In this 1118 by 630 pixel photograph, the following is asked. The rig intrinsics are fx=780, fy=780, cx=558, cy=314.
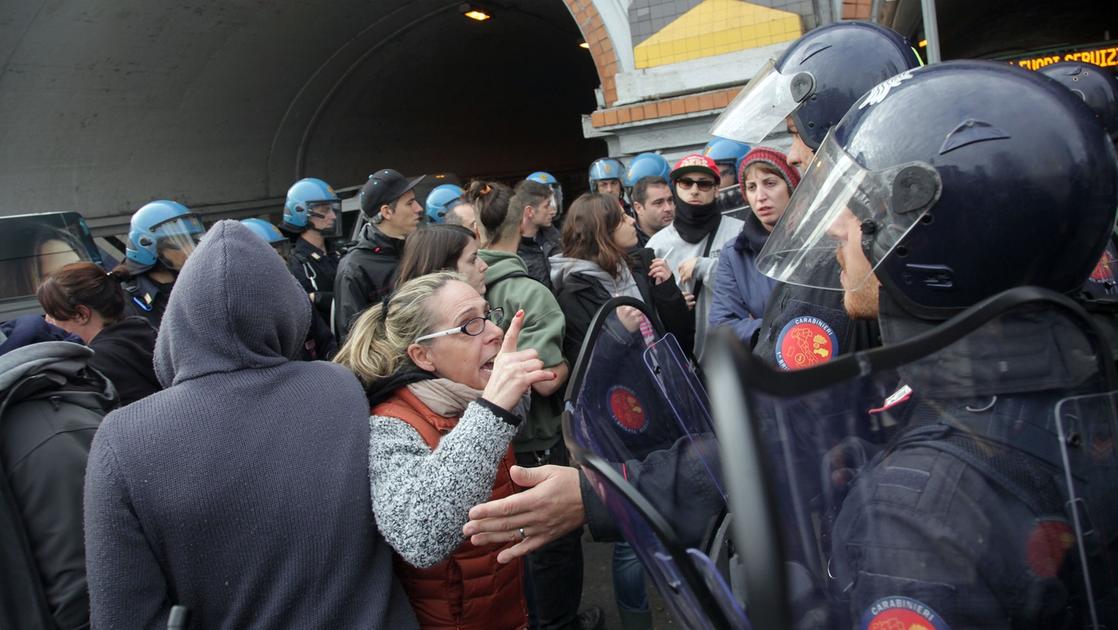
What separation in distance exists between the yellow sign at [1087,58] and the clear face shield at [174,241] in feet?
25.1

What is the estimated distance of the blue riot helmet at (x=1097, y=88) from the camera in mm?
3754

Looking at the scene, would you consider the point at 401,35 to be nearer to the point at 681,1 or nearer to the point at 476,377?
the point at 681,1

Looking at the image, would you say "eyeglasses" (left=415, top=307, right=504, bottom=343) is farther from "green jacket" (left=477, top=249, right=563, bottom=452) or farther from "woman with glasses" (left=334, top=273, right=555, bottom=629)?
"green jacket" (left=477, top=249, right=563, bottom=452)

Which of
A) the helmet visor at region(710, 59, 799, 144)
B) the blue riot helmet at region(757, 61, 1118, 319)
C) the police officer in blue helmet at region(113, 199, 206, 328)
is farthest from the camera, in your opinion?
the police officer in blue helmet at region(113, 199, 206, 328)

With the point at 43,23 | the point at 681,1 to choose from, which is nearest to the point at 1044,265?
the point at 681,1

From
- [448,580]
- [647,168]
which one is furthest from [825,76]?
[647,168]

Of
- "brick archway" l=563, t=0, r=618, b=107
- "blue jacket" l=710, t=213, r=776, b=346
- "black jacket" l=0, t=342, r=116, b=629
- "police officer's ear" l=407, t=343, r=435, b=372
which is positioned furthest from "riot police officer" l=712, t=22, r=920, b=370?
"brick archway" l=563, t=0, r=618, b=107

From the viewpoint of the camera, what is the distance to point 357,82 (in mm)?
15180

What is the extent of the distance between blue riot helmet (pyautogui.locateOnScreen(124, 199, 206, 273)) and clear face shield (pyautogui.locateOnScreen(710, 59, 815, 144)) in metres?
3.37

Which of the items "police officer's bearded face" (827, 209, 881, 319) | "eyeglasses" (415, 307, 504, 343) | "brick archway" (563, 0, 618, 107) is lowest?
"eyeglasses" (415, 307, 504, 343)

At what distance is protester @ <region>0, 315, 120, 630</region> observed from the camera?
176 cm

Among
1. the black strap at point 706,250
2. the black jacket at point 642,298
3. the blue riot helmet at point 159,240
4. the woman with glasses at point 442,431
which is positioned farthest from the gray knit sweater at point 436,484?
the blue riot helmet at point 159,240

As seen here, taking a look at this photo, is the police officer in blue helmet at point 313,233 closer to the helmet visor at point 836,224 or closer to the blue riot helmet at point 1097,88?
the helmet visor at point 836,224

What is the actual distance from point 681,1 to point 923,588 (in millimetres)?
7307
